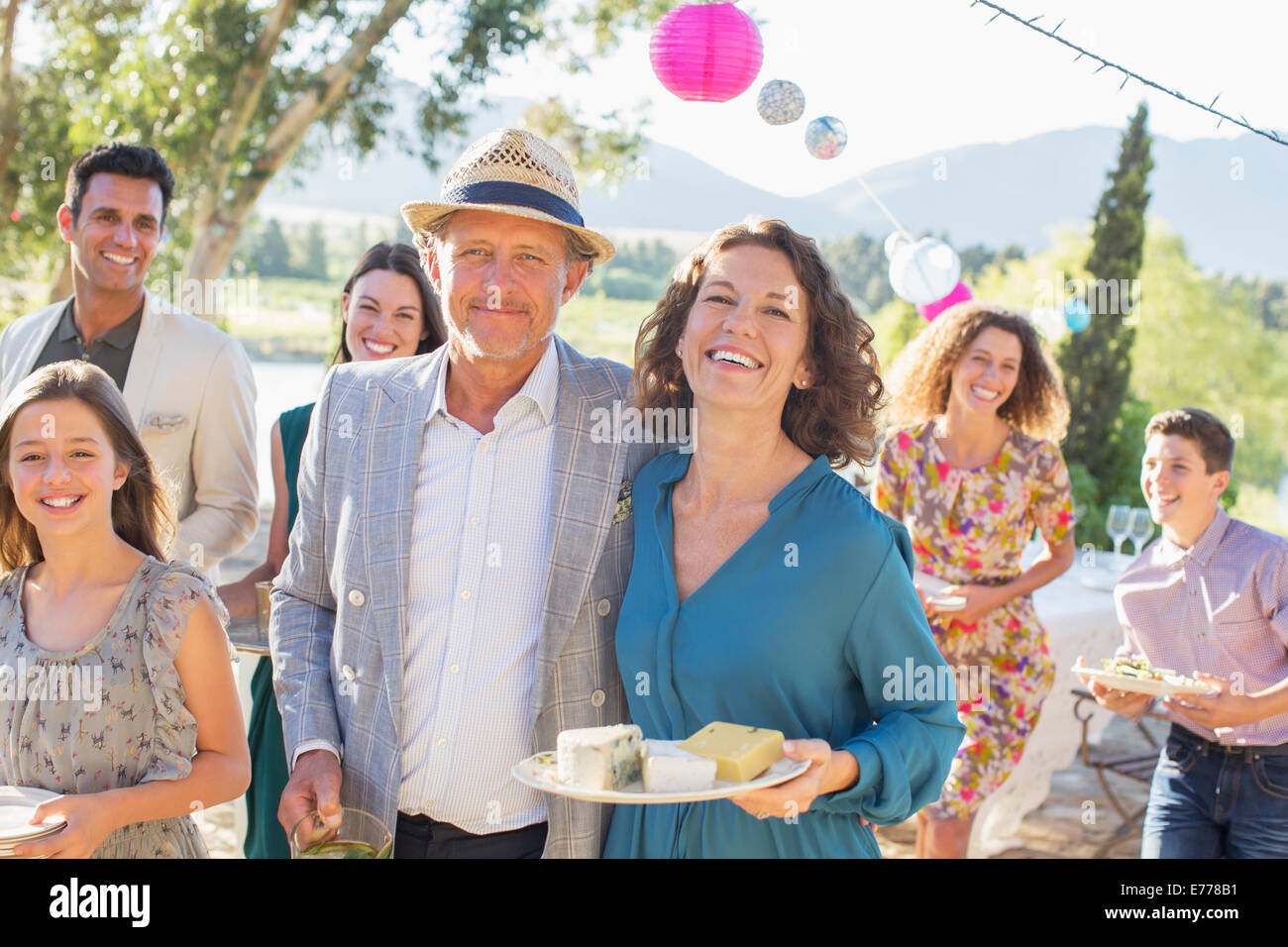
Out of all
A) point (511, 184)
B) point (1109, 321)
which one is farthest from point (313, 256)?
point (511, 184)

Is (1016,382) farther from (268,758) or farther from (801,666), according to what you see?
(268,758)

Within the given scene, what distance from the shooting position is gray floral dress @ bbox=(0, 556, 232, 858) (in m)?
2.25

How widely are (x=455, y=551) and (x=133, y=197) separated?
2.20m

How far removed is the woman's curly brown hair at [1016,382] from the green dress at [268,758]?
2476 mm

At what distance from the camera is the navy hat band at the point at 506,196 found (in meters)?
2.17

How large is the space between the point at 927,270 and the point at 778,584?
14.8 feet

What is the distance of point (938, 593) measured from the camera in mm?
4023

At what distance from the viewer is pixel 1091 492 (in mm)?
11938


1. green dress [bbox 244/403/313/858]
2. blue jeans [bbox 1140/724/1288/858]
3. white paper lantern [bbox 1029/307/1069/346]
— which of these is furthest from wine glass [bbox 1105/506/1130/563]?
green dress [bbox 244/403/313/858]

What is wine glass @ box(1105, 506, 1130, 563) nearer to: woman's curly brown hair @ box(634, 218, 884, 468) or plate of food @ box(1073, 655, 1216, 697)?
plate of food @ box(1073, 655, 1216, 697)

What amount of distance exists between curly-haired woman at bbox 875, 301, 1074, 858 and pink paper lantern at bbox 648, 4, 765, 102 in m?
1.38

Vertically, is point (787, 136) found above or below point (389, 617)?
Answer: above
